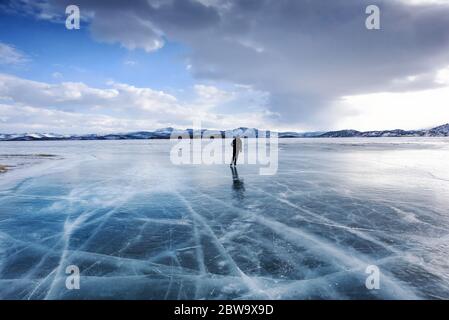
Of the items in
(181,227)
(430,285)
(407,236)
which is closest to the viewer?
(430,285)

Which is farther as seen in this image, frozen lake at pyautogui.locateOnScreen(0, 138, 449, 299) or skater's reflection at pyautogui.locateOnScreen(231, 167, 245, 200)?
skater's reflection at pyautogui.locateOnScreen(231, 167, 245, 200)

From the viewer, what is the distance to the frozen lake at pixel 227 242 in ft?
13.7

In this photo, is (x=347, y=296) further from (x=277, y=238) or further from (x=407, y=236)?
(x=407, y=236)

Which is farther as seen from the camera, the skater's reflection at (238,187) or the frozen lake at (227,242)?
the skater's reflection at (238,187)

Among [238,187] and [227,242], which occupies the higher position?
[238,187]

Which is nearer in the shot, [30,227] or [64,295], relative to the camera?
[64,295]

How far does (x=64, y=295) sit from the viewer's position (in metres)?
4.04

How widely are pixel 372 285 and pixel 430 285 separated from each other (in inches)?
31.1

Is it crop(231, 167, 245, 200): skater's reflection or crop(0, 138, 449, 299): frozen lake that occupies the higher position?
crop(231, 167, 245, 200): skater's reflection

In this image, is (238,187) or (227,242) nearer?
(227,242)

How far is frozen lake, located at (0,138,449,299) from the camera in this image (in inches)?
165

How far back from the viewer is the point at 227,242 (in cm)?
579

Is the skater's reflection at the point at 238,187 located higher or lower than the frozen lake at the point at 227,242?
higher
